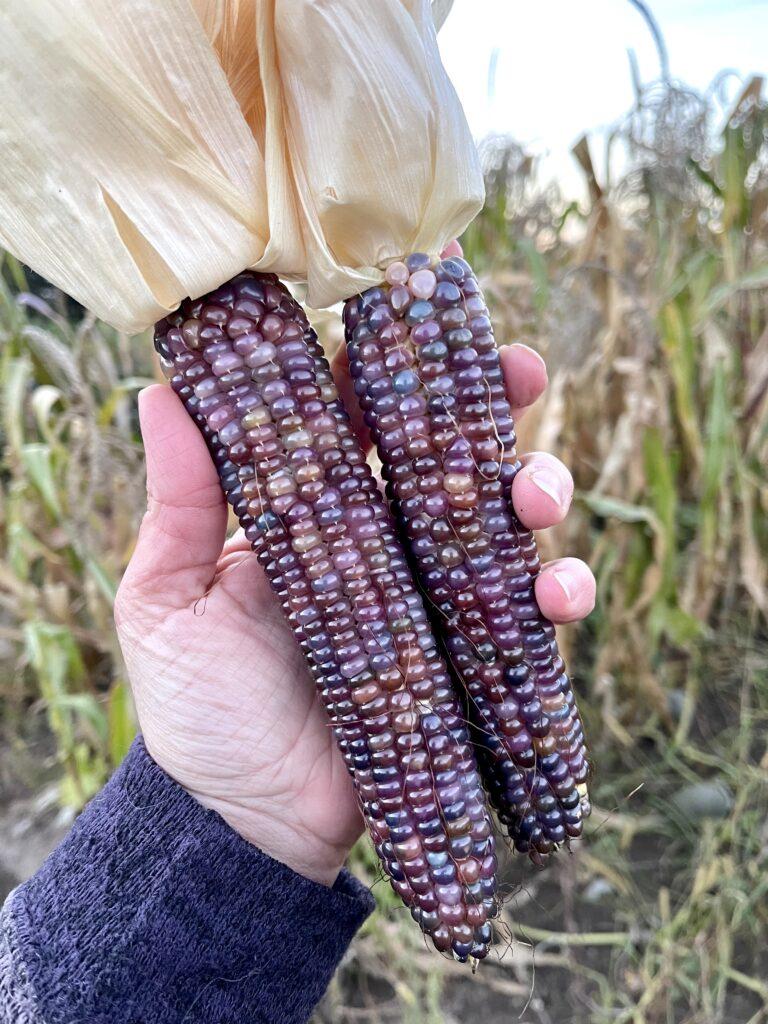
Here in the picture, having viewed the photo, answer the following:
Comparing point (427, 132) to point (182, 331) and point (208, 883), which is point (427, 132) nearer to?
point (182, 331)

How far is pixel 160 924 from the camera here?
1302 mm

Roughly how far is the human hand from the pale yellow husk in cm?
38

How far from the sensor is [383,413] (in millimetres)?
1292

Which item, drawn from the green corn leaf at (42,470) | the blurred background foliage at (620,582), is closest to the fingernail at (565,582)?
the blurred background foliage at (620,582)

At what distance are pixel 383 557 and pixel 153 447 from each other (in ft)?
1.50

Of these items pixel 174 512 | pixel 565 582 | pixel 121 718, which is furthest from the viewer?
pixel 121 718

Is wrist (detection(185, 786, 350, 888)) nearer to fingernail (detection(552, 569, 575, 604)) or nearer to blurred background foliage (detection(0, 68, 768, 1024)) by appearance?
fingernail (detection(552, 569, 575, 604))

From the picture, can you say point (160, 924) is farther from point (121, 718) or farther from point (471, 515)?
point (121, 718)

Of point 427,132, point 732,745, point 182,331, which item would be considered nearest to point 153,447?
point 182,331

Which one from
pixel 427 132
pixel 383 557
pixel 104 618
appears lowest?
pixel 104 618

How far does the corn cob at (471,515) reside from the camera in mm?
1278

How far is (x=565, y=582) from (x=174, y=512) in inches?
28.8

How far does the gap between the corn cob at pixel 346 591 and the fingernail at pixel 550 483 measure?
0.27 metres

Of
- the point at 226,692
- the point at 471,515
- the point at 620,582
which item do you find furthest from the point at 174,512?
the point at 620,582
